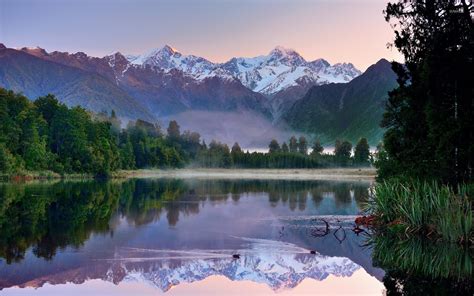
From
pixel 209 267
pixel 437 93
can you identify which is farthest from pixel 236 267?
pixel 437 93

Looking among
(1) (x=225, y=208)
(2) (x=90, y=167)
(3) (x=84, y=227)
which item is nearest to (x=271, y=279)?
(3) (x=84, y=227)

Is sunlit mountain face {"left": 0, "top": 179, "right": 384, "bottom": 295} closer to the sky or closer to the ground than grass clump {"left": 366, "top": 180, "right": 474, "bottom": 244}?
closer to the ground

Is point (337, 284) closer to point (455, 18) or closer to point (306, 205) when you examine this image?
point (455, 18)

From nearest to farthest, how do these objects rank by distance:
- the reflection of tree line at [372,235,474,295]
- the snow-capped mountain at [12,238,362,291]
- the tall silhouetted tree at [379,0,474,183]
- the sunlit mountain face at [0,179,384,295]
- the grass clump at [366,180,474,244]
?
the reflection of tree line at [372,235,474,295], the snow-capped mountain at [12,238,362,291], the sunlit mountain face at [0,179,384,295], the grass clump at [366,180,474,244], the tall silhouetted tree at [379,0,474,183]

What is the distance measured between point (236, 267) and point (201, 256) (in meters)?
2.62

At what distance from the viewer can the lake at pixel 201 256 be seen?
2130 centimetres

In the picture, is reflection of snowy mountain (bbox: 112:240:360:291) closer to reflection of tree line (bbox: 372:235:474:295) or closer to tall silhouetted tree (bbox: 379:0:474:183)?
reflection of tree line (bbox: 372:235:474:295)

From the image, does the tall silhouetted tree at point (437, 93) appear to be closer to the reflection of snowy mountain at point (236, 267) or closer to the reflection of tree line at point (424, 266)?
the reflection of tree line at point (424, 266)

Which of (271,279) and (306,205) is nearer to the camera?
(271,279)

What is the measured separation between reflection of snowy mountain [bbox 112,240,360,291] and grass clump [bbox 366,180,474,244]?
15.1 feet

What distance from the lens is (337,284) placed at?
22.8 meters

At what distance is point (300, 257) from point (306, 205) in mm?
29645

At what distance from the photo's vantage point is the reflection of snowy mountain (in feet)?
74.0

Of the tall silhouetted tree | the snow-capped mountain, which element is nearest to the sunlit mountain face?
the snow-capped mountain
